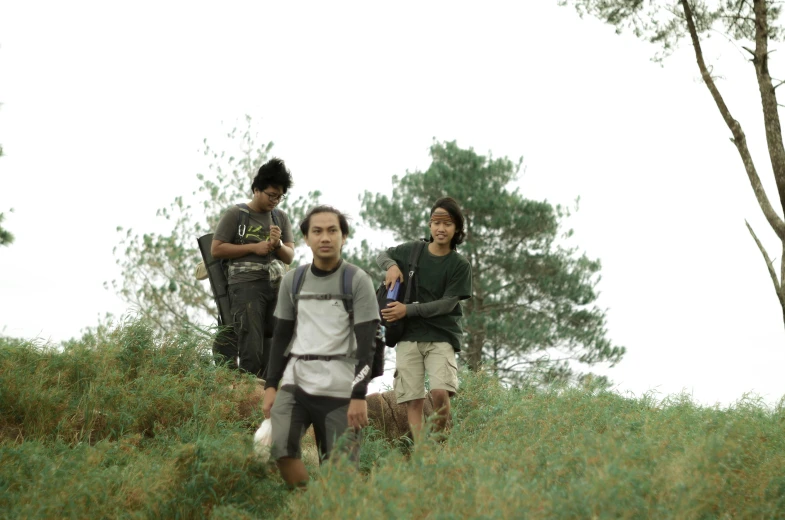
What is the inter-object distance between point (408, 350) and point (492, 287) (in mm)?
13468

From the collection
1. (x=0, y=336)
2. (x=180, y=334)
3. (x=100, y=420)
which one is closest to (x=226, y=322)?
(x=180, y=334)

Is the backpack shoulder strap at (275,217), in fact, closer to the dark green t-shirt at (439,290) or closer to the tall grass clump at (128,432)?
the tall grass clump at (128,432)

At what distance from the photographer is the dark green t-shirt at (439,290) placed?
7.02 meters

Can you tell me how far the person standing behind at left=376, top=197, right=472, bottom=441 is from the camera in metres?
6.94

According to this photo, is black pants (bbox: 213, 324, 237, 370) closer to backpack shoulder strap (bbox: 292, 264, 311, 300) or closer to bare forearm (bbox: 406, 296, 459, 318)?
bare forearm (bbox: 406, 296, 459, 318)

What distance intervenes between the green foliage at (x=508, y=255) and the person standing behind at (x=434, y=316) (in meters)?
13.0

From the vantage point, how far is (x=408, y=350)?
7094 mm

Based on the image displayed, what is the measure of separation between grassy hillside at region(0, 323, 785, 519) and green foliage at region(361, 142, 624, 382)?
33.1 ft

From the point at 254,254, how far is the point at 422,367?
2.39 metres

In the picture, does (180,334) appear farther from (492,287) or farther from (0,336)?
(492,287)

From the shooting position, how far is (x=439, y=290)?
7090mm

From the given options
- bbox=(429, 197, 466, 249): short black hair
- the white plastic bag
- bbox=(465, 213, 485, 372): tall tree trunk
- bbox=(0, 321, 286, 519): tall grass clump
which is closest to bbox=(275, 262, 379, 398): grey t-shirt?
the white plastic bag

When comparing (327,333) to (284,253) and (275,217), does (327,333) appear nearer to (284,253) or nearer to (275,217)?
(284,253)

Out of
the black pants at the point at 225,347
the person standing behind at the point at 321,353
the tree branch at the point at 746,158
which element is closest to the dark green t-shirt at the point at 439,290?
the person standing behind at the point at 321,353
